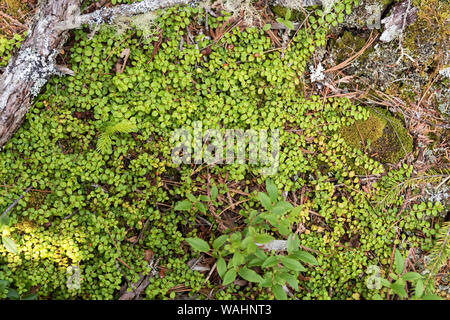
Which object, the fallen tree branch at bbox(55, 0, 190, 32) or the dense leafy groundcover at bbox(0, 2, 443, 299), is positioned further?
the fallen tree branch at bbox(55, 0, 190, 32)

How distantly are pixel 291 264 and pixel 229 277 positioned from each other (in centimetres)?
60

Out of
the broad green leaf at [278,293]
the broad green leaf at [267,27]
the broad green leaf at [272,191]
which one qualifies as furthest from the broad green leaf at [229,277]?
the broad green leaf at [267,27]

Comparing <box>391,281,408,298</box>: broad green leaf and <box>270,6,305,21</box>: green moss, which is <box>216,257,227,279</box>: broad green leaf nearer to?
<box>391,281,408,298</box>: broad green leaf

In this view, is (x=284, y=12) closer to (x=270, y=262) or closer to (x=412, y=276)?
(x=270, y=262)

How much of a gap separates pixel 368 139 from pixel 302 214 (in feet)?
3.89

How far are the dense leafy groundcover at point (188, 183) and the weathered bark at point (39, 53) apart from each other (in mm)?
129

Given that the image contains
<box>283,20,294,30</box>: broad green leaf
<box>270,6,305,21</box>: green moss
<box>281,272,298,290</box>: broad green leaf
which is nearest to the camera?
<box>281,272,298,290</box>: broad green leaf

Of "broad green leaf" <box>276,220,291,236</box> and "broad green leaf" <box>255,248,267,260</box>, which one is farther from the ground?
"broad green leaf" <box>276,220,291,236</box>

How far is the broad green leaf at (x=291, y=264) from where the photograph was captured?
3376 millimetres

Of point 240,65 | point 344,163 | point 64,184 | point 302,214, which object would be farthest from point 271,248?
point 64,184

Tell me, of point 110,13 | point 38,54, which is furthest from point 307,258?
point 38,54

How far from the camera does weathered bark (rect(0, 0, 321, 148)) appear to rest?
362 cm

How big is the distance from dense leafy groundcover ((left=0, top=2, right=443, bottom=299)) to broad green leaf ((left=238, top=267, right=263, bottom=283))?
0.06 metres

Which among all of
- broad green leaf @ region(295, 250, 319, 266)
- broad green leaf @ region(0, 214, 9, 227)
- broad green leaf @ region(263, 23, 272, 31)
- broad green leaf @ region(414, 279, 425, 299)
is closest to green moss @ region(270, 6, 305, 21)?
broad green leaf @ region(263, 23, 272, 31)
